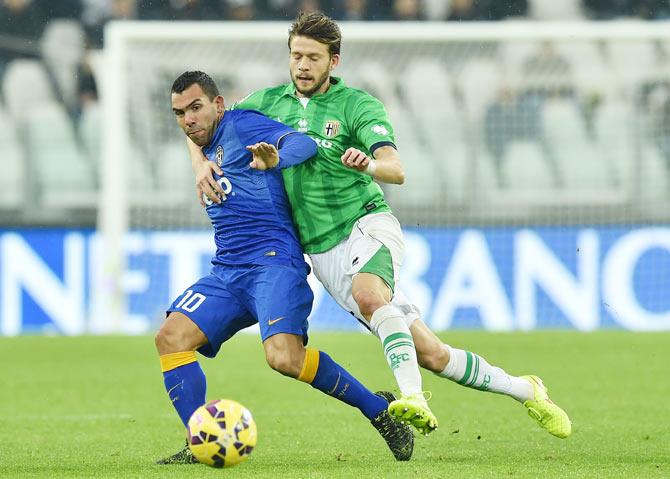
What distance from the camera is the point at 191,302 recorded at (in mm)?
6422

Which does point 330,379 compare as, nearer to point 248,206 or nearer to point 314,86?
point 248,206

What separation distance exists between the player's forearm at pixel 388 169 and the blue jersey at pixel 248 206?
1.98 feet

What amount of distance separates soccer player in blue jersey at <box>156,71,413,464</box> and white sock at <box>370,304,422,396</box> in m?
0.40

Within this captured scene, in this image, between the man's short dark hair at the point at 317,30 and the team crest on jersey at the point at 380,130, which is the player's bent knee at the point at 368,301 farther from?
the man's short dark hair at the point at 317,30

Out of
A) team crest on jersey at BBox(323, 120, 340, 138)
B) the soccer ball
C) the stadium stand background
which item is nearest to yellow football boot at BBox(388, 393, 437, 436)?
the soccer ball

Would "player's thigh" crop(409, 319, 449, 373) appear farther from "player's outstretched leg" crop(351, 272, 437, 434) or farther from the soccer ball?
the soccer ball

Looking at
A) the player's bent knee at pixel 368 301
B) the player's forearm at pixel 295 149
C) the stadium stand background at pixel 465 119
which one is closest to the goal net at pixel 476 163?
the stadium stand background at pixel 465 119

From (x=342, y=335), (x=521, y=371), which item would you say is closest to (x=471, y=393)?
(x=521, y=371)

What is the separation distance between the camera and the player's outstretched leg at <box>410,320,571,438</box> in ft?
21.5

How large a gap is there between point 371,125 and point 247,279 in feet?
2.96

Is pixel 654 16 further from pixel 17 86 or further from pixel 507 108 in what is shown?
pixel 17 86

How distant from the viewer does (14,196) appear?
15703mm

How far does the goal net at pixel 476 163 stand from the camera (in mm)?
14383

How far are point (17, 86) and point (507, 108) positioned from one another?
5.78 metres
